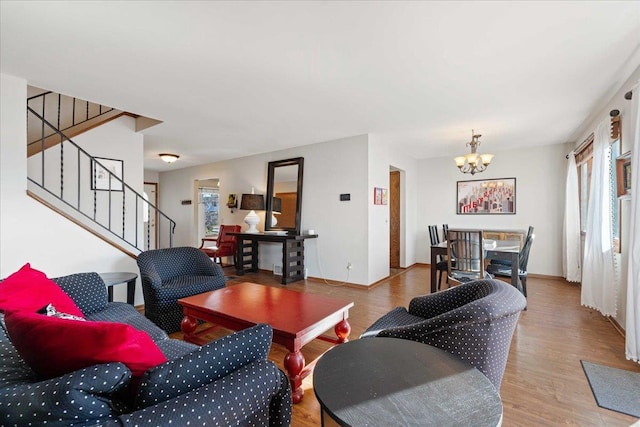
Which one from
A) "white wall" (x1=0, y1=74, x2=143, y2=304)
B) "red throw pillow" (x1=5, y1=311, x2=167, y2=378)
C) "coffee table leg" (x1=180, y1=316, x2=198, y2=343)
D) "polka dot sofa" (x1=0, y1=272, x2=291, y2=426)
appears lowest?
"coffee table leg" (x1=180, y1=316, x2=198, y2=343)

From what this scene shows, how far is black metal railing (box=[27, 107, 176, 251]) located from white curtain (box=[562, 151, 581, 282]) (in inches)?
244

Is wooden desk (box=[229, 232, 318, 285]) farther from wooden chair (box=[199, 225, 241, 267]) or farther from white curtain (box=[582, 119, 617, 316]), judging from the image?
white curtain (box=[582, 119, 617, 316])

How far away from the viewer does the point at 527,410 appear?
166cm

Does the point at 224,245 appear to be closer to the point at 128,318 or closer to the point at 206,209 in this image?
the point at 206,209

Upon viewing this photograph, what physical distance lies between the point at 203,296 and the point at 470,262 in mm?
2774

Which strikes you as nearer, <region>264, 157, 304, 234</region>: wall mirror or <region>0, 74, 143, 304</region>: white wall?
<region>0, 74, 143, 304</region>: white wall

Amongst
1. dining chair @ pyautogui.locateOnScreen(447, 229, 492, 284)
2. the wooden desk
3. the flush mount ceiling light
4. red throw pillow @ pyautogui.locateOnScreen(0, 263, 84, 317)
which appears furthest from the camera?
the flush mount ceiling light

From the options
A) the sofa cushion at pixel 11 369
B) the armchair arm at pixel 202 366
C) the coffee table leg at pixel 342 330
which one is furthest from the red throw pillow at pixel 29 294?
the coffee table leg at pixel 342 330

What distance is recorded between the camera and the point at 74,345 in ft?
2.78

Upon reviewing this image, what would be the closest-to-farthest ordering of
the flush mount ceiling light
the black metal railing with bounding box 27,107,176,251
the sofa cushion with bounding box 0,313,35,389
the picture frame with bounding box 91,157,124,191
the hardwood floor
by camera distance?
1. the sofa cushion with bounding box 0,313,35,389
2. the hardwood floor
3. the black metal railing with bounding box 27,107,176,251
4. the picture frame with bounding box 91,157,124,191
5. the flush mount ceiling light

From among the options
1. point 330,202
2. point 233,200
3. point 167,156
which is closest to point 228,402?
point 330,202

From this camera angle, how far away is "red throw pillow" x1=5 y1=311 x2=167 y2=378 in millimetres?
839

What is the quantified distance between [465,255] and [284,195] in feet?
10.4

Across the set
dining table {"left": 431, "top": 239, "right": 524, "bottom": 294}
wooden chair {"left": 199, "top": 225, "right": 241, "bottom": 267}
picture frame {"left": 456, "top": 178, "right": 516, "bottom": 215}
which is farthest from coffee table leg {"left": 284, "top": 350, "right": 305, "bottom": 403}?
picture frame {"left": 456, "top": 178, "right": 516, "bottom": 215}
